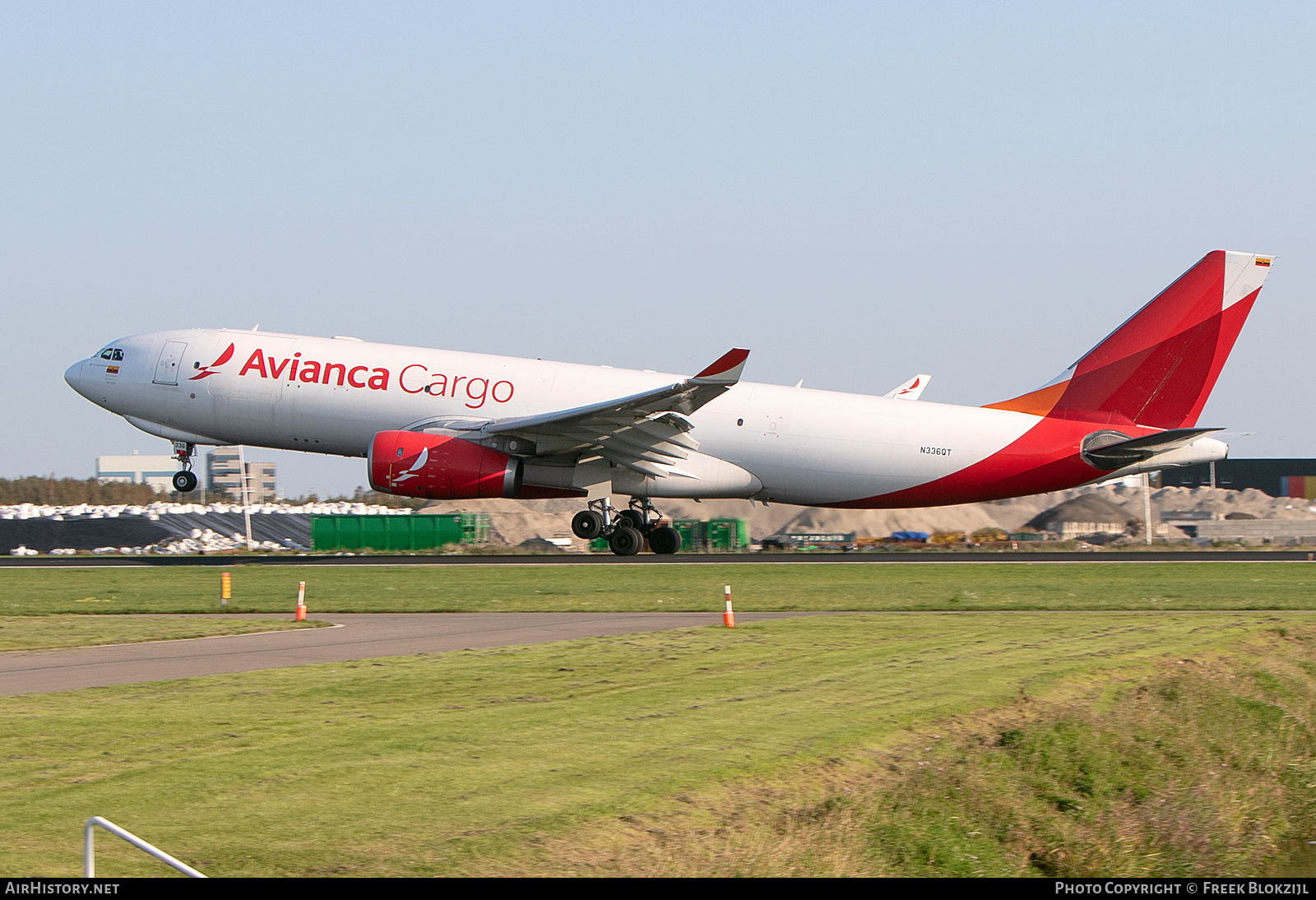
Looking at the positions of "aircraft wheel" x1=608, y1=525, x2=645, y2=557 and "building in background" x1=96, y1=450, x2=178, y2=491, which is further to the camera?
"building in background" x1=96, y1=450, x2=178, y2=491

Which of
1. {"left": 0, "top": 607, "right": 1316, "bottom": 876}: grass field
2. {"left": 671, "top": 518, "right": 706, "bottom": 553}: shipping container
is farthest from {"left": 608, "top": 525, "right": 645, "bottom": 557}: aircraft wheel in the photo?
{"left": 0, "top": 607, "right": 1316, "bottom": 876}: grass field

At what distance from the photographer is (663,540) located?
39.1m

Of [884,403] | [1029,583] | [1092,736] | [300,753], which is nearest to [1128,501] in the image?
[884,403]

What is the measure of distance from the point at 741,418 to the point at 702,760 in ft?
88.0

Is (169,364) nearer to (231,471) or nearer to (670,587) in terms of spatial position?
(670,587)

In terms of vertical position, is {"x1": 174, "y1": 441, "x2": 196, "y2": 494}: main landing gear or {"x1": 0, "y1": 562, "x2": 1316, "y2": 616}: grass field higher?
{"x1": 174, "y1": 441, "x2": 196, "y2": 494}: main landing gear

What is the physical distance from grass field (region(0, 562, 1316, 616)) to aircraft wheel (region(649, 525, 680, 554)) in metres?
2.50

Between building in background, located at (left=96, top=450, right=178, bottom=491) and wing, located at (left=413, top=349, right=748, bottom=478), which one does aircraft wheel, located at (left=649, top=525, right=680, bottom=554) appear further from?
building in background, located at (left=96, top=450, right=178, bottom=491)

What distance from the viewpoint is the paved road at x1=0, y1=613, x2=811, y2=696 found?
15.4 meters

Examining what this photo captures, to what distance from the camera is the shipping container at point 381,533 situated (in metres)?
57.7

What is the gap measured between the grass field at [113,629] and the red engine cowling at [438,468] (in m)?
11.7

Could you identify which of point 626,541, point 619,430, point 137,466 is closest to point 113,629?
point 619,430

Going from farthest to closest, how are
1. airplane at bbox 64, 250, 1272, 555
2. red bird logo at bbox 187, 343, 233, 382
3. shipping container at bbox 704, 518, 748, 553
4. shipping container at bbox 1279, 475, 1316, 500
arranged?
shipping container at bbox 1279, 475, 1316, 500 → shipping container at bbox 704, 518, 748, 553 → red bird logo at bbox 187, 343, 233, 382 → airplane at bbox 64, 250, 1272, 555

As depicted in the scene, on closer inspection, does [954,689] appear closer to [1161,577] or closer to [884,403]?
[1161,577]
